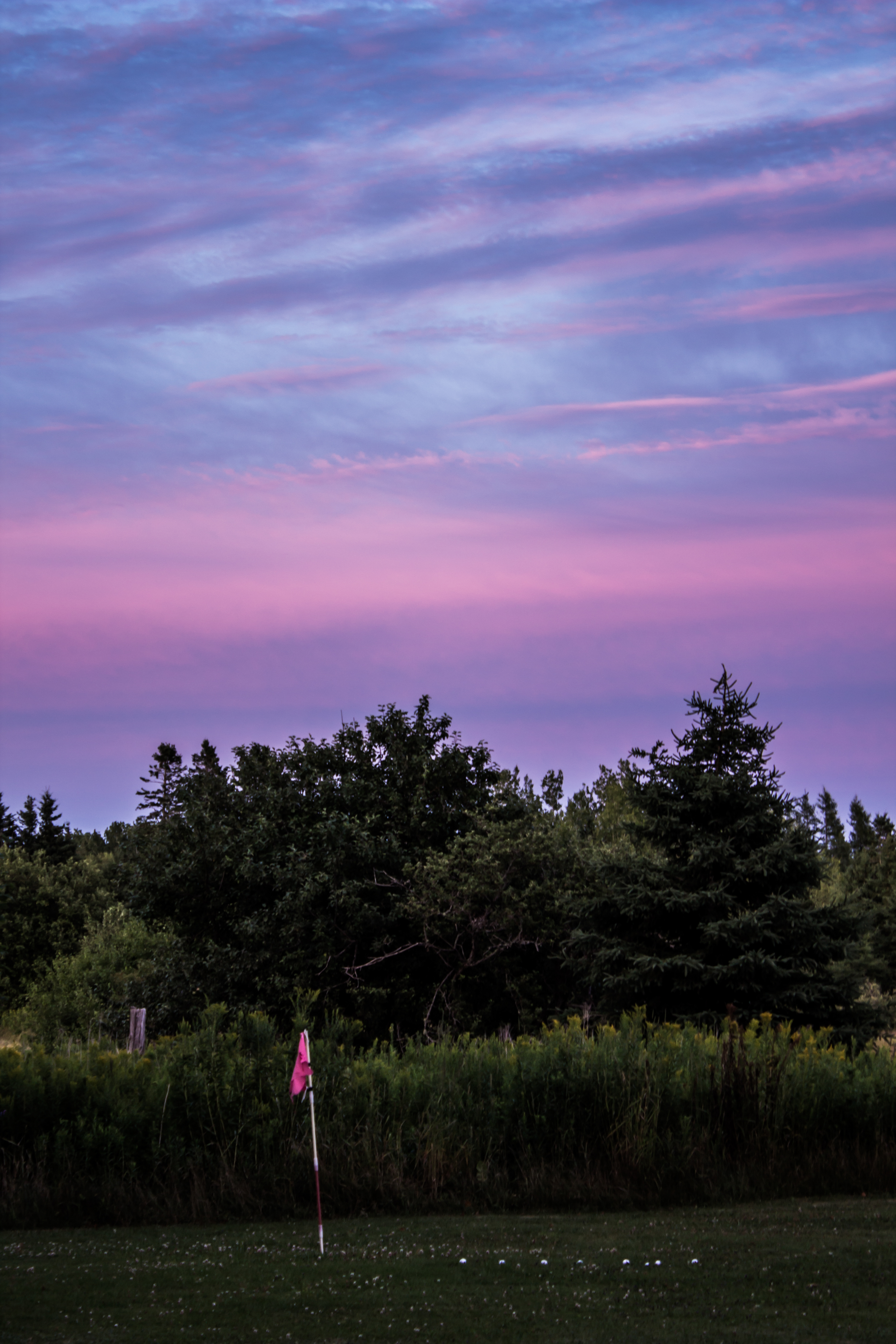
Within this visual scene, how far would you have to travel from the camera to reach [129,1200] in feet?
32.5

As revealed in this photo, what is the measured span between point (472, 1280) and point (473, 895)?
18.9 metres

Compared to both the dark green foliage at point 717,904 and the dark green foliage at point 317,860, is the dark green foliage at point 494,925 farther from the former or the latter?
the dark green foliage at point 717,904

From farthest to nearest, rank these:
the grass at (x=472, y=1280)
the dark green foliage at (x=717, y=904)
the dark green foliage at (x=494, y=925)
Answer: the dark green foliage at (x=494, y=925), the dark green foliage at (x=717, y=904), the grass at (x=472, y=1280)

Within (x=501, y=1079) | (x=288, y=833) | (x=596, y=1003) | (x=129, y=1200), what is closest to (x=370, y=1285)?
(x=129, y=1200)

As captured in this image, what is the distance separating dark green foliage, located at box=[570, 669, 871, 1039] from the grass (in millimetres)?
11565

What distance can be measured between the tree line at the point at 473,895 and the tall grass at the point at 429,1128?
3.41 meters

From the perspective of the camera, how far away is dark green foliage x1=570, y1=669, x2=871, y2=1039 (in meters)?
21.0

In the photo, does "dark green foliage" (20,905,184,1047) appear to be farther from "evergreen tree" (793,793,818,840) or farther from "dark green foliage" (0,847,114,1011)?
"evergreen tree" (793,793,818,840)

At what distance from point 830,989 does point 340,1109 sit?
502 inches

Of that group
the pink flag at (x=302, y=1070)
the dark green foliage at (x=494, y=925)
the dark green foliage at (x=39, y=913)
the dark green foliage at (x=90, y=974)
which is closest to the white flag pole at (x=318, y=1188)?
the pink flag at (x=302, y=1070)

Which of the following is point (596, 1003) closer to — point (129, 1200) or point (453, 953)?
point (453, 953)

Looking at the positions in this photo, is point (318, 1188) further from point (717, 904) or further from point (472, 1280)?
point (717, 904)

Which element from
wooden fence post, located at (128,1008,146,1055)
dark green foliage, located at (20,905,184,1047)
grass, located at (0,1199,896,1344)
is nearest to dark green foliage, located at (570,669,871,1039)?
wooden fence post, located at (128,1008,146,1055)

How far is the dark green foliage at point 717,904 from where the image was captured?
21031 mm
